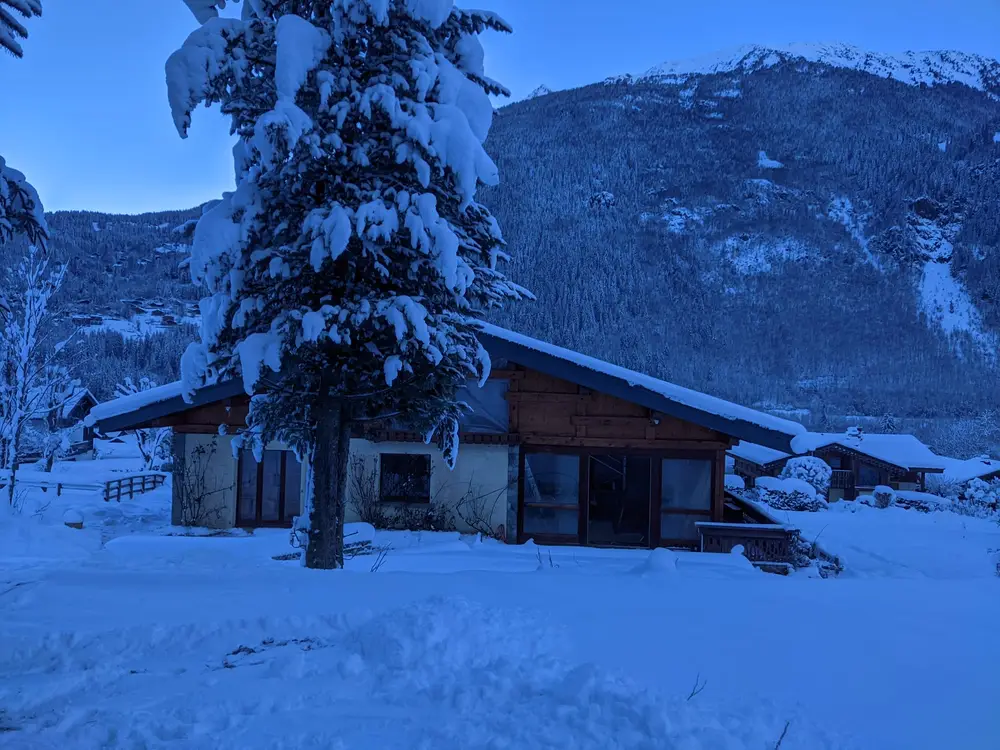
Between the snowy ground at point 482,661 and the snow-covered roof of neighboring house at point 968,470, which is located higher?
the snowy ground at point 482,661

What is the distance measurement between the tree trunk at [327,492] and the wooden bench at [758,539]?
23.5 ft

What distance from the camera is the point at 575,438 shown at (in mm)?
13008

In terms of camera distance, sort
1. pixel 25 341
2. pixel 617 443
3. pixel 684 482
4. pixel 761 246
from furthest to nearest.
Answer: pixel 761 246 < pixel 25 341 < pixel 684 482 < pixel 617 443

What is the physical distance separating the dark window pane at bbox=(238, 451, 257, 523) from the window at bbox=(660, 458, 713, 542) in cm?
915

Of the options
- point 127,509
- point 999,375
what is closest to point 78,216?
point 127,509

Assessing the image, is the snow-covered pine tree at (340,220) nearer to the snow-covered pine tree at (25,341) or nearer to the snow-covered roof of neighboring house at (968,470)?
the snow-covered pine tree at (25,341)

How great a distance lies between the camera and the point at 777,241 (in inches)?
5846

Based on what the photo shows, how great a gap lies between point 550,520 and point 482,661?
9586mm

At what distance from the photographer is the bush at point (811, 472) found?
3850 cm

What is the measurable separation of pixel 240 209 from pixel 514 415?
25.5 feet

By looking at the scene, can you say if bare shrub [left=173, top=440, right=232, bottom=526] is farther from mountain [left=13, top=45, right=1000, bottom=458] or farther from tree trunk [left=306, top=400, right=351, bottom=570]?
mountain [left=13, top=45, right=1000, bottom=458]

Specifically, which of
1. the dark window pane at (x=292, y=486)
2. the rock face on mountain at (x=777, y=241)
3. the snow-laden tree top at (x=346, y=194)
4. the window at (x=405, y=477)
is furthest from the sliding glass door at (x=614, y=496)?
Result: the rock face on mountain at (x=777, y=241)

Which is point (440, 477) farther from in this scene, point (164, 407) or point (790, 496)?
point (790, 496)

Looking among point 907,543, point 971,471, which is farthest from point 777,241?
point 907,543
